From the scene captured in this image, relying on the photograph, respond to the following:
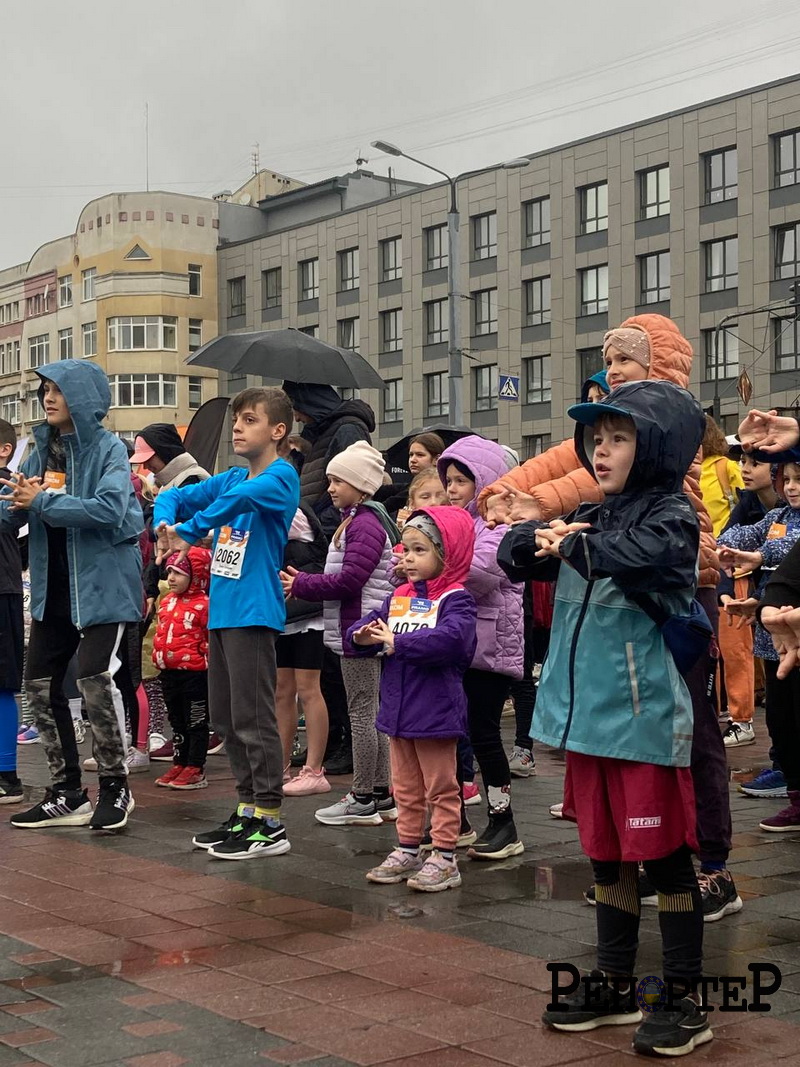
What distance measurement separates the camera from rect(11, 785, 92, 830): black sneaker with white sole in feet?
24.5

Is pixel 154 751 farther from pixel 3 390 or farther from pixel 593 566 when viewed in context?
pixel 3 390

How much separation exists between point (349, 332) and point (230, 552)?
190 ft

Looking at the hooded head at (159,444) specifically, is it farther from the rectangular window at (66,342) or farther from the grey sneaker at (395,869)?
the rectangular window at (66,342)

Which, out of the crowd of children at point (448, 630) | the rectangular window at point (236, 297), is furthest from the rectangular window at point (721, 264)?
the crowd of children at point (448, 630)

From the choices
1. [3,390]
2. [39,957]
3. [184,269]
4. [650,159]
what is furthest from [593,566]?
[3,390]

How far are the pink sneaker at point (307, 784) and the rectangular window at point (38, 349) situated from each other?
7251 cm

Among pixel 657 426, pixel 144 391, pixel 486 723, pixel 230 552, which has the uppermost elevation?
pixel 144 391

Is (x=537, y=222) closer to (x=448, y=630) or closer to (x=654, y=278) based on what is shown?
(x=654, y=278)

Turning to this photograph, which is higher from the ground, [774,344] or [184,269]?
[184,269]

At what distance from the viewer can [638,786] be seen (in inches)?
169

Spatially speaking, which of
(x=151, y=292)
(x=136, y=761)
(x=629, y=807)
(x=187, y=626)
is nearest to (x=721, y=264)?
(x=151, y=292)

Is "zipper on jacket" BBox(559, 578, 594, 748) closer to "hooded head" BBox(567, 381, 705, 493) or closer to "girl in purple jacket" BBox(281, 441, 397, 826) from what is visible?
"hooded head" BBox(567, 381, 705, 493)

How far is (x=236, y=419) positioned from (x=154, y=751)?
4.09 metres

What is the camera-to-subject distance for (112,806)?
293 inches
